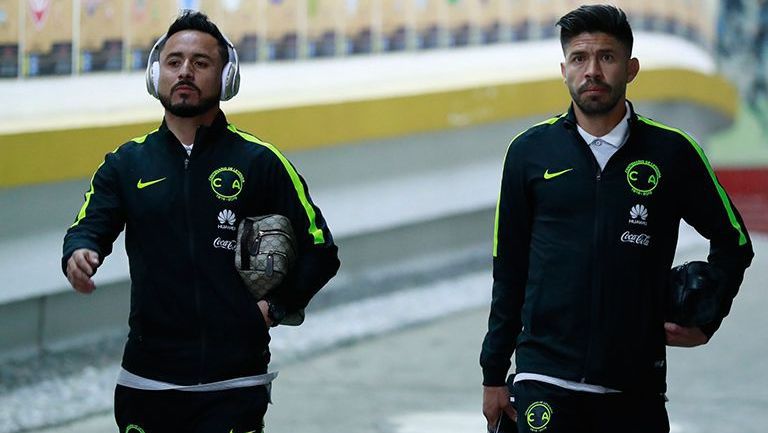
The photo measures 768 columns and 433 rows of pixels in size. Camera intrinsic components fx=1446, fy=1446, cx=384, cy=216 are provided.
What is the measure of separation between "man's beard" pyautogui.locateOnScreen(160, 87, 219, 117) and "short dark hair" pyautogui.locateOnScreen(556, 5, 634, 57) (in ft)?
3.54

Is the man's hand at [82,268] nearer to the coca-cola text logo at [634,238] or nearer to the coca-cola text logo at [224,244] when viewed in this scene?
the coca-cola text logo at [224,244]

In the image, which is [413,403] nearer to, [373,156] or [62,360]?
[62,360]

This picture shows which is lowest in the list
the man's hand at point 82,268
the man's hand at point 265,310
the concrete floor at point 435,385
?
the concrete floor at point 435,385

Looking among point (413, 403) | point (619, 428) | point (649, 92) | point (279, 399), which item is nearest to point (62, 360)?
point (279, 399)

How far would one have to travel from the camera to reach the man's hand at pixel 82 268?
157 inches

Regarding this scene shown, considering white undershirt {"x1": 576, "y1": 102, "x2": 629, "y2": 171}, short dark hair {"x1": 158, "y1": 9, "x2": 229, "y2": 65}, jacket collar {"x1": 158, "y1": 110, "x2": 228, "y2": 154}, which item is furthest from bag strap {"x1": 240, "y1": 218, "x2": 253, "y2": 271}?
white undershirt {"x1": 576, "y1": 102, "x2": 629, "y2": 171}

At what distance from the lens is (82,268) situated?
13.1 ft

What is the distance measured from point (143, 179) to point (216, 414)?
0.72m

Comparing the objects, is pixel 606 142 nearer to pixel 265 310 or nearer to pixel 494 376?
pixel 494 376

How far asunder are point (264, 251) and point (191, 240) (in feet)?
0.75

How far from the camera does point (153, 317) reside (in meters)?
4.23

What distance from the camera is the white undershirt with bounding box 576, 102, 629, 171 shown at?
422 centimetres

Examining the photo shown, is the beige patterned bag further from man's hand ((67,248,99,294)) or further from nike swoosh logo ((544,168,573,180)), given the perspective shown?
nike swoosh logo ((544,168,573,180))

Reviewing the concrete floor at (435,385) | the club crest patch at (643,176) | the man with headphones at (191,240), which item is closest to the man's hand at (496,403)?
the man with headphones at (191,240)
